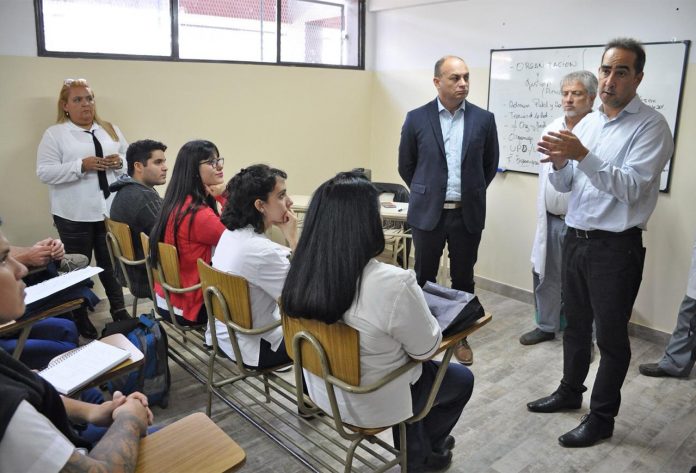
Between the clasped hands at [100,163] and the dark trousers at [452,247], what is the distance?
1.96 meters

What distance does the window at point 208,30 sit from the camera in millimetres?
3668

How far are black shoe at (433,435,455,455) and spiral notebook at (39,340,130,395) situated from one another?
1.30 m

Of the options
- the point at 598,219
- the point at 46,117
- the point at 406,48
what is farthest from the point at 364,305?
the point at 406,48

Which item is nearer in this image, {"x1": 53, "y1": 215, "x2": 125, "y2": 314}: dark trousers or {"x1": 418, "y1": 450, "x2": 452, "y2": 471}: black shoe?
{"x1": 418, "y1": 450, "x2": 452, "y2": 471}: black shoe

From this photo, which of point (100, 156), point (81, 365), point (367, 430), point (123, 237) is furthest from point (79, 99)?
point (367, 430)

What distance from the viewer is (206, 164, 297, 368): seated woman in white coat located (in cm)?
215

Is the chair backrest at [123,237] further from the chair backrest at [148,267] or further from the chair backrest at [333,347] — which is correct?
the chair backrest at [333,347]

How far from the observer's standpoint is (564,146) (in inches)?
83.4

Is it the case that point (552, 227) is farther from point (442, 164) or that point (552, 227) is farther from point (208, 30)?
point (208, 30)

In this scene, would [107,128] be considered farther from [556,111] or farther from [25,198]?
[556,111]

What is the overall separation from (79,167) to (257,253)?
1.91m

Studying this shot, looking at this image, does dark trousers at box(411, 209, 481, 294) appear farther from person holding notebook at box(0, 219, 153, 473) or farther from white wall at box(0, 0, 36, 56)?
white wall at box(0, 0, 36, 56)

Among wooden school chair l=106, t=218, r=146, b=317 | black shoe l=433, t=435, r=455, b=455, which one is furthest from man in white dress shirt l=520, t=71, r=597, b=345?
wooden school chair l=106, t=218, r=146, b=317

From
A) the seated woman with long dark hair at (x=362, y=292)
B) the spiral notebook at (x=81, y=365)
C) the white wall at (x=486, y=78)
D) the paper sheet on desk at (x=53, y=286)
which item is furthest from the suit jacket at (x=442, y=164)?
the spiral notebook at (x=81, y=365)
